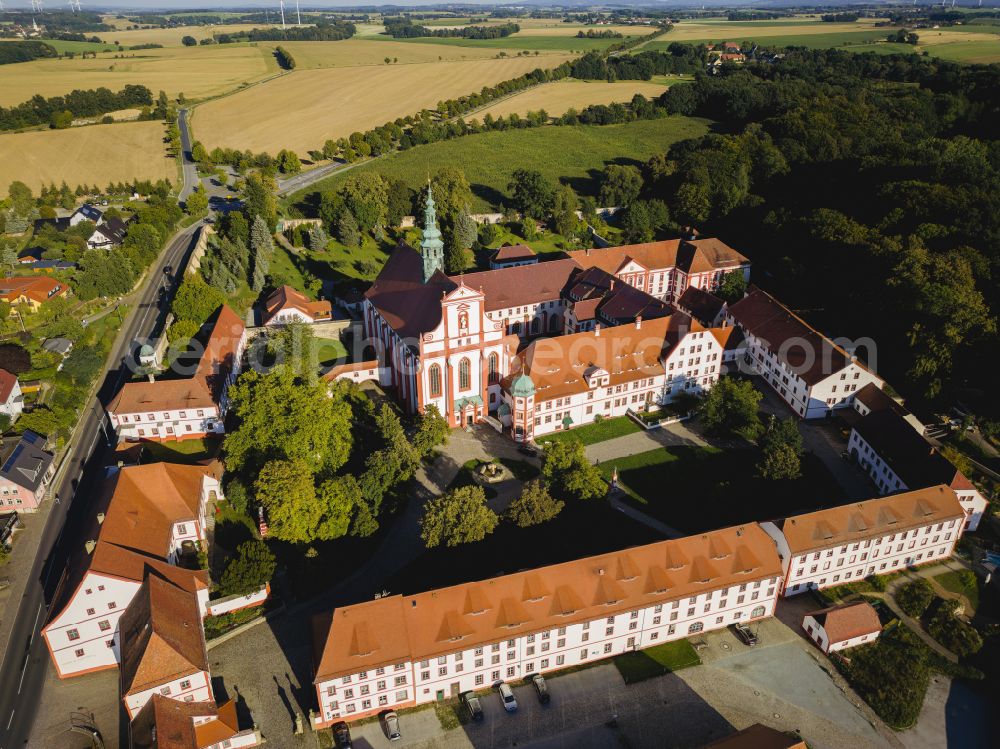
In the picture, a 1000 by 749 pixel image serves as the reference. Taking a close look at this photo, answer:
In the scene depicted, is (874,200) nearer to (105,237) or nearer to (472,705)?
(472,705)

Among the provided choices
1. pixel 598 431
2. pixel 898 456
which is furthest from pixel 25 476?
pixel 898 456

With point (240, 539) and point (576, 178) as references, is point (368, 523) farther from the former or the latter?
point (576, 178)

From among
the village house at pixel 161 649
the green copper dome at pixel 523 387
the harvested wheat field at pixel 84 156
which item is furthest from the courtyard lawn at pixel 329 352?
the harvested wheat field at pixel 84 156

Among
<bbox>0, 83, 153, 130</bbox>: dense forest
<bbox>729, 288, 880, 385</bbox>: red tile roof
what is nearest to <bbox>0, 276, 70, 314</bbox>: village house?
<bbox>729, 288, 880, 385</bbox>: red tile roof

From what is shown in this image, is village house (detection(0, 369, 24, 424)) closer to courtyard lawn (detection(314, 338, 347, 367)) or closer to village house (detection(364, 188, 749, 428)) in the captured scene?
courtyard lawn (detection(314, 338, 347, 367))

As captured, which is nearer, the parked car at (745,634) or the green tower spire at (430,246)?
the parked car at (745,634)

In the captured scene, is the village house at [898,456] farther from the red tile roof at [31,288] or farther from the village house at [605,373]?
the red tile roof at [31,288]

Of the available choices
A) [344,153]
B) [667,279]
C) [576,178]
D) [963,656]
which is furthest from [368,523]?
[344,153]
